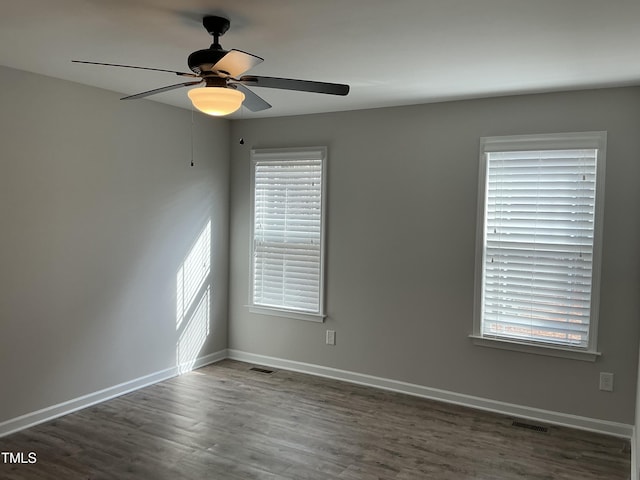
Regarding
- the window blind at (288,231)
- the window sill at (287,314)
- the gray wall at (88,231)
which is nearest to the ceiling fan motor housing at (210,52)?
the gray wall at (88,231)

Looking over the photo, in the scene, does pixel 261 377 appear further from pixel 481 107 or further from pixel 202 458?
pixel 481 107

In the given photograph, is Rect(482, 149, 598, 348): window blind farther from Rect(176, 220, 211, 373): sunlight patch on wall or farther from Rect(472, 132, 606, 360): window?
Rect(176, 220, 211, 373): sunlight patch on wall

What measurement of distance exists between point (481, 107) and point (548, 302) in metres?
1.57

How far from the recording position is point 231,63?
7.17 ft

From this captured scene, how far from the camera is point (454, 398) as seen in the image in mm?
4223

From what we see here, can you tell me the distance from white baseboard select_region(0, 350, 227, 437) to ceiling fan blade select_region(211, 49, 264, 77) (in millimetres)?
2838

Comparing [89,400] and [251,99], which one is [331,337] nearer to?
[89,400]

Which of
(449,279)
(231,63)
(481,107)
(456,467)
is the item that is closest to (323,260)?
(449,279)

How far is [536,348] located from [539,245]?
2.52ft

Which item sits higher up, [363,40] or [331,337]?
[363,40]

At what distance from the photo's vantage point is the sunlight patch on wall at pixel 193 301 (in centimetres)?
483

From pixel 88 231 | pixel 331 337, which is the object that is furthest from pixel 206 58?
pixel 331 337

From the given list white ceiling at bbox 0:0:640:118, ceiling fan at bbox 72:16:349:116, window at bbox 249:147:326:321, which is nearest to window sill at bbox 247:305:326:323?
window at bbox 249:147:326:321

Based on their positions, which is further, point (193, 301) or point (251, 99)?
point (193, 301)
